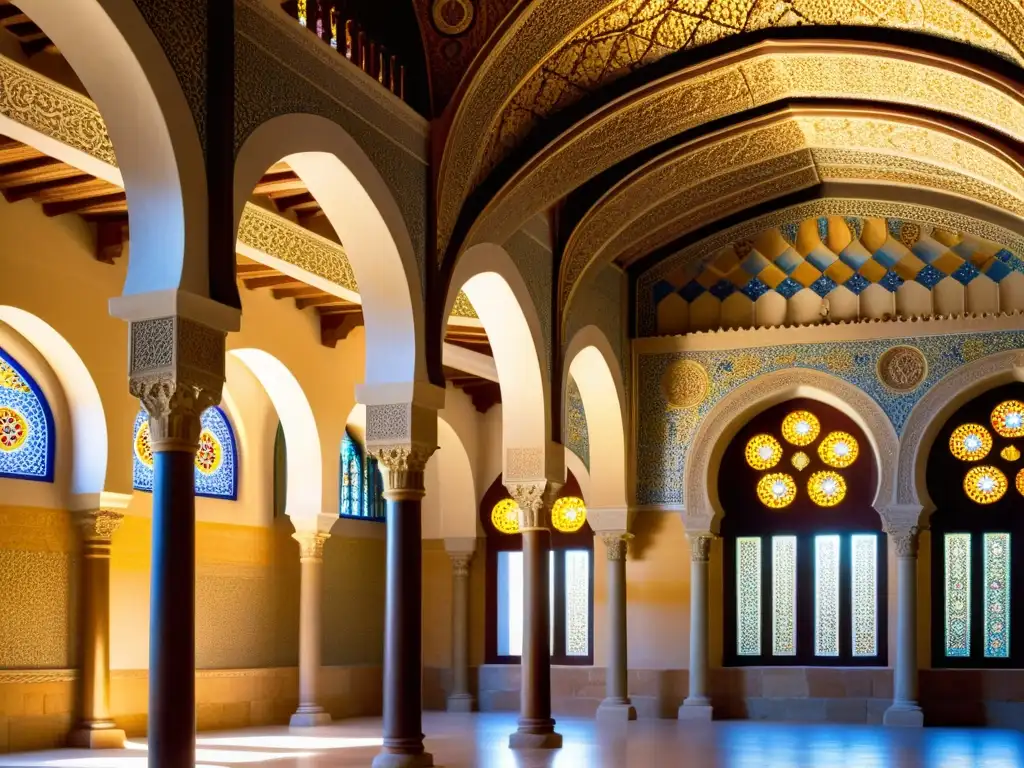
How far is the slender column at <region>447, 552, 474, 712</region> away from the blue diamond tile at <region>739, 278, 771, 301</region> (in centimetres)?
483

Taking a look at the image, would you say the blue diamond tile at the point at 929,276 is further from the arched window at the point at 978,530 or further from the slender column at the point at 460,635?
the slender column at the point at 460,635

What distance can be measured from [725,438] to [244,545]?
5447 millimetres

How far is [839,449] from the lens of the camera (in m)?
15.9

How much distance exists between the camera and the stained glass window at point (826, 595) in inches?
616

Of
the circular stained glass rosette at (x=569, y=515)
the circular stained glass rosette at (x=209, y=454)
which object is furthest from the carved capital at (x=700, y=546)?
the circular stained glass rosette at (x=209, y=454)

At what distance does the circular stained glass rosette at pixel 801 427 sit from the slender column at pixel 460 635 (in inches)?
170

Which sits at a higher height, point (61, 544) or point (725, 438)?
point (725, 438)

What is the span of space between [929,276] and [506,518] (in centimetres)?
606

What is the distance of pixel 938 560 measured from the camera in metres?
15.2

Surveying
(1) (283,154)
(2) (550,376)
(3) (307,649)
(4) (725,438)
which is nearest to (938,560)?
(4) (725,438)

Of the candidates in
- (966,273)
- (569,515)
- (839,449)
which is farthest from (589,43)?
(569,515)

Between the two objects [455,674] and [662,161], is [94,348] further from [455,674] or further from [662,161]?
[455,674]

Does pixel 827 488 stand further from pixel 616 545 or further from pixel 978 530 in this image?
pixel 616 545

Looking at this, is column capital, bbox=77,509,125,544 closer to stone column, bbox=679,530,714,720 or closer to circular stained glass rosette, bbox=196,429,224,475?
circular stained glass rosette, bbox=196,429,224,475
